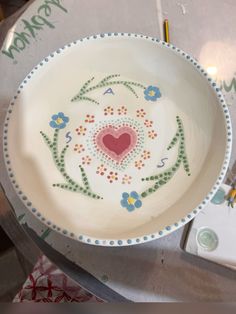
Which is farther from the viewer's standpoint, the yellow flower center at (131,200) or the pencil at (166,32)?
the pencil at (166,32)

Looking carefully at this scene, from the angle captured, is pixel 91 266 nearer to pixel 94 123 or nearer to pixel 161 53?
pixel 94 123

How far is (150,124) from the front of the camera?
572mm

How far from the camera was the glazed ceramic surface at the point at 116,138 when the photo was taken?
0.50 m

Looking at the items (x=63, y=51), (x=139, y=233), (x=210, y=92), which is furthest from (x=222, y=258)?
(x=63, y=51)

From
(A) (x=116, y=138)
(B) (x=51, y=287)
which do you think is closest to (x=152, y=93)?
(A) (x=116, y=138)

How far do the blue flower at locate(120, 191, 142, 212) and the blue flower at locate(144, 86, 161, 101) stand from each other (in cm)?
15

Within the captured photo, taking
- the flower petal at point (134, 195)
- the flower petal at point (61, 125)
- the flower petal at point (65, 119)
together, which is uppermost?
the flower petal at point (65, 119)

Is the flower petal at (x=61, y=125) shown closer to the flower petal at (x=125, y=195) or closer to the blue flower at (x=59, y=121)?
the blue flower at (x=59, y=121)

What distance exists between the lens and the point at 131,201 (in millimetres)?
519

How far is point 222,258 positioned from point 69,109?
0.94 ft

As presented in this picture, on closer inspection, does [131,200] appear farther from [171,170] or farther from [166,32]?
[166,32]

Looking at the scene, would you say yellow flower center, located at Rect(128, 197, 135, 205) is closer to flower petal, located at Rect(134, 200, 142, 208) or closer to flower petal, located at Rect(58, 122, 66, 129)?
flower petal, located at Rect(134, 200, 142, 208)

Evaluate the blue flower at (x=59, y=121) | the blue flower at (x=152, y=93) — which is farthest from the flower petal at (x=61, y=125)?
the blue flower at (x=152, y=93)

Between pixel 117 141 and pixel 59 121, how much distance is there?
0.09 meters
